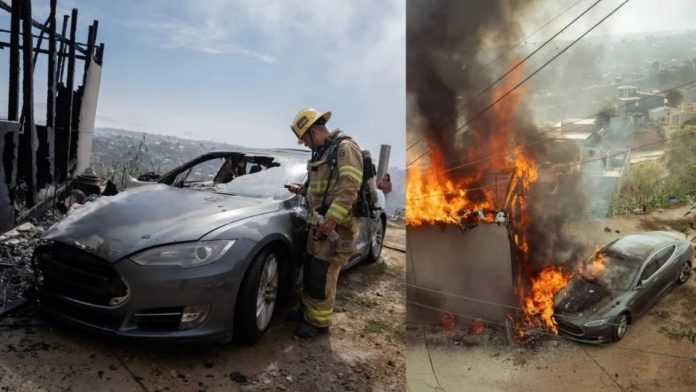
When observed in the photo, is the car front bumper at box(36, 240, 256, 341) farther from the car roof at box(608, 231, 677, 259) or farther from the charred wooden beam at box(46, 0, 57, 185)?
the charred wooden beam at box(46, 0, 57, 185)

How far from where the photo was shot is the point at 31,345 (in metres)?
3.25

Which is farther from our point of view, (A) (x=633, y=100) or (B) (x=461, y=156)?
(B) (x=461, y=156)

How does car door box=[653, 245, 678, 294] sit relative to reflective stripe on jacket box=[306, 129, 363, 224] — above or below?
below

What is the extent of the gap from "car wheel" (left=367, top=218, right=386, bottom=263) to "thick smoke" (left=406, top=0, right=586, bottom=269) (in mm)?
3398

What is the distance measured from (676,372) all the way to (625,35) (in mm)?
1642

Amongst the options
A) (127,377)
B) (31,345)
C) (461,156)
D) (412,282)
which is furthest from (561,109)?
(31,345)

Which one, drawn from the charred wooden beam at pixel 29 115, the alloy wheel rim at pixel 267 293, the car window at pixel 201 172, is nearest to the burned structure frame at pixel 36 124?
the charred wooden beam at pixel 29 115

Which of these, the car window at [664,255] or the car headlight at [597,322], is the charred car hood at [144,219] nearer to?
the car headlight at [597,322]

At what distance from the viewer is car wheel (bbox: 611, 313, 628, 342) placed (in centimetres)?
236

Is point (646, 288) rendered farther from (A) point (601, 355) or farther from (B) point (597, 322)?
(A) point (601, 355)

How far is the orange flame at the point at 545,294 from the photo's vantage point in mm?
2488

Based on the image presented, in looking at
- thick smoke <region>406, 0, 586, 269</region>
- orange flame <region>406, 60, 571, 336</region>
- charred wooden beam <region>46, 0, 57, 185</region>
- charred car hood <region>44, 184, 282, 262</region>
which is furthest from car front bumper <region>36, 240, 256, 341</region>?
charred wooden beam <region>46, 0, 57, 185</region>

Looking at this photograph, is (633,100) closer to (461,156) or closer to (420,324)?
(461,156)

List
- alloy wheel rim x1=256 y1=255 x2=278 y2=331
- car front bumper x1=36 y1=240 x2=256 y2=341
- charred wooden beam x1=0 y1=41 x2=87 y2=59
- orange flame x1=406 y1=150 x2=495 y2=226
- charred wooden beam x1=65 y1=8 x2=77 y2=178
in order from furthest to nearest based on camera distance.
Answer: charred wooden beam x1=65 y1=8 x2=77 y2=178 → charred wooden beam x1=0 y1=41 x2=87 y2=59 → alloy wheel rim x1=256 y1=255 x2=278 y2=331 → car front bumper x1=36 y1=240 x2=256 y2=341 → orange flame x1=406 y1=150 x2=495 y2=226
